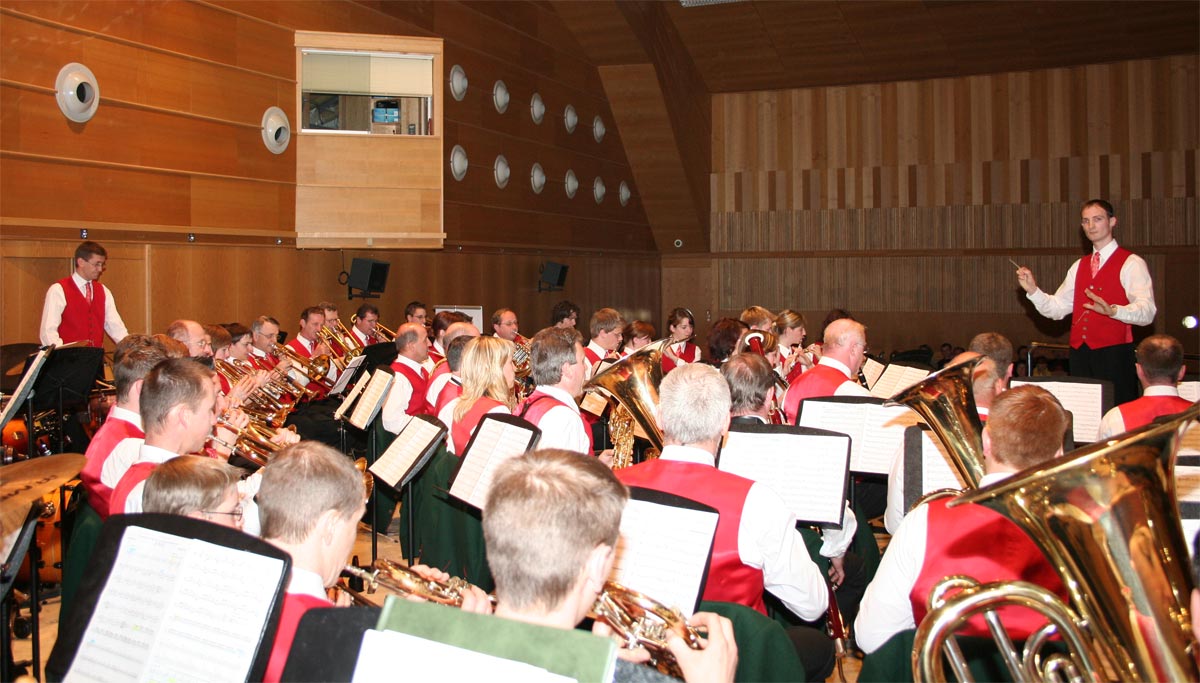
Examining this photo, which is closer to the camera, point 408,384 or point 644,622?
point 644,622

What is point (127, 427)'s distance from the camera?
376cm

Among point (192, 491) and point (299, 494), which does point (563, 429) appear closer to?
point (192, 491)

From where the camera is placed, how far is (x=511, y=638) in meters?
1.40

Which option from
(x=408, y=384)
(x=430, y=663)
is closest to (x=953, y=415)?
(x=430, y=663)

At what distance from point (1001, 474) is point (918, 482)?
1168 mm

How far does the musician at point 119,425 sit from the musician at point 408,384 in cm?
233

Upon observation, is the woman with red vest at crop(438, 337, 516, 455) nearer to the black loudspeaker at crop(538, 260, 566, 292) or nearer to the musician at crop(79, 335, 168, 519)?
the musician at crop(79, 335, 168, 519)

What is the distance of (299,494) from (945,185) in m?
15.2

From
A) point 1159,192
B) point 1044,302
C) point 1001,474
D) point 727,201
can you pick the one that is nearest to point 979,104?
point 1159,192

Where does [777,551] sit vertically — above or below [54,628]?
above

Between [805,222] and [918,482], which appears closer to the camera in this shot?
[918,482]

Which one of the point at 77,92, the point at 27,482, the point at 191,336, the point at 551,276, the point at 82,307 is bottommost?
the point at 27,482

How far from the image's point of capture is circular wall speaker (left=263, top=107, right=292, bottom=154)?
9.77 metres

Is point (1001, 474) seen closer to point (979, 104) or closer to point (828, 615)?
point (828, 615)
